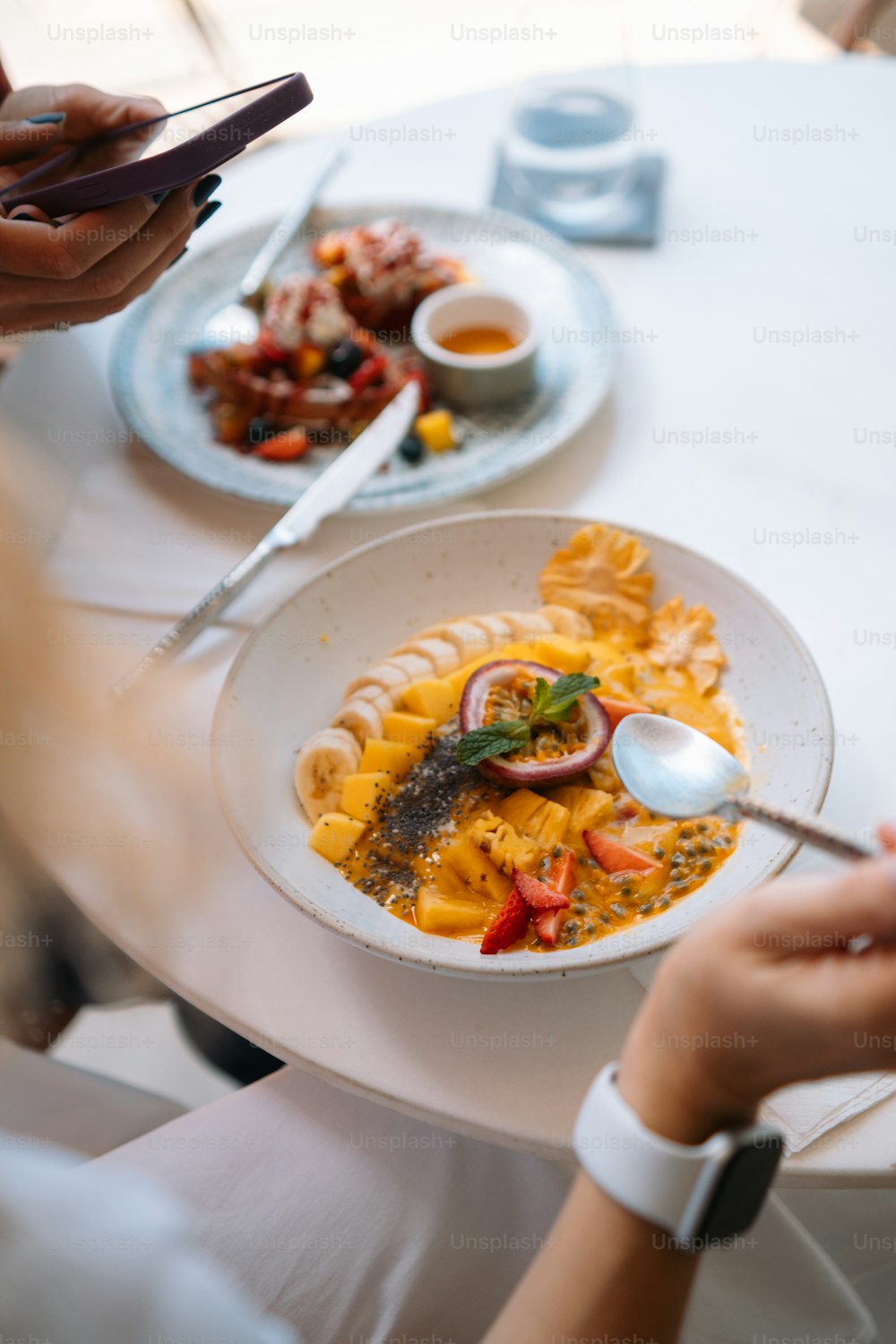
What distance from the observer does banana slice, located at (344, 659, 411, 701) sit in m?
1.12

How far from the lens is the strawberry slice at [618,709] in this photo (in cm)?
106

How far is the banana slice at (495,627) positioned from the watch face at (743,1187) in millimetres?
593

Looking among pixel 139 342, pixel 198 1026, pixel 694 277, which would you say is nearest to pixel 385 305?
pixel 139 342

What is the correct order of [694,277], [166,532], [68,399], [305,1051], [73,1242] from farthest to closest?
[694,277] → [68,399] → [166,532] → [305,1051] → [73,1242]

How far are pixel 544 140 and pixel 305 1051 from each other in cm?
148

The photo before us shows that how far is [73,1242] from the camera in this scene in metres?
0.73

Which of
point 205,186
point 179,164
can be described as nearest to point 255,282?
point 205,186

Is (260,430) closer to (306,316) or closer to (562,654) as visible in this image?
(306,316)

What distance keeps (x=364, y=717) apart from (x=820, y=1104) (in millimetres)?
536

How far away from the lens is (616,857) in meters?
0.96

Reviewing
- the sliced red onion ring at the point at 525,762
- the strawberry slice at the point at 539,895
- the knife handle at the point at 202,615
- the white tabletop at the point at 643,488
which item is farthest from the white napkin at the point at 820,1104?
the knife handle at the point at 202,615

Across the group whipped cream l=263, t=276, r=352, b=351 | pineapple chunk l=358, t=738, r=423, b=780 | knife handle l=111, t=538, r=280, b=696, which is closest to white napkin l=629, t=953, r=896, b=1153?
pineapple chunk l=358, t=738, r=423, b=780

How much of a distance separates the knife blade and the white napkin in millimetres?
767

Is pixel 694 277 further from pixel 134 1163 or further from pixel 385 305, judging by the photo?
pixel 134 1163
